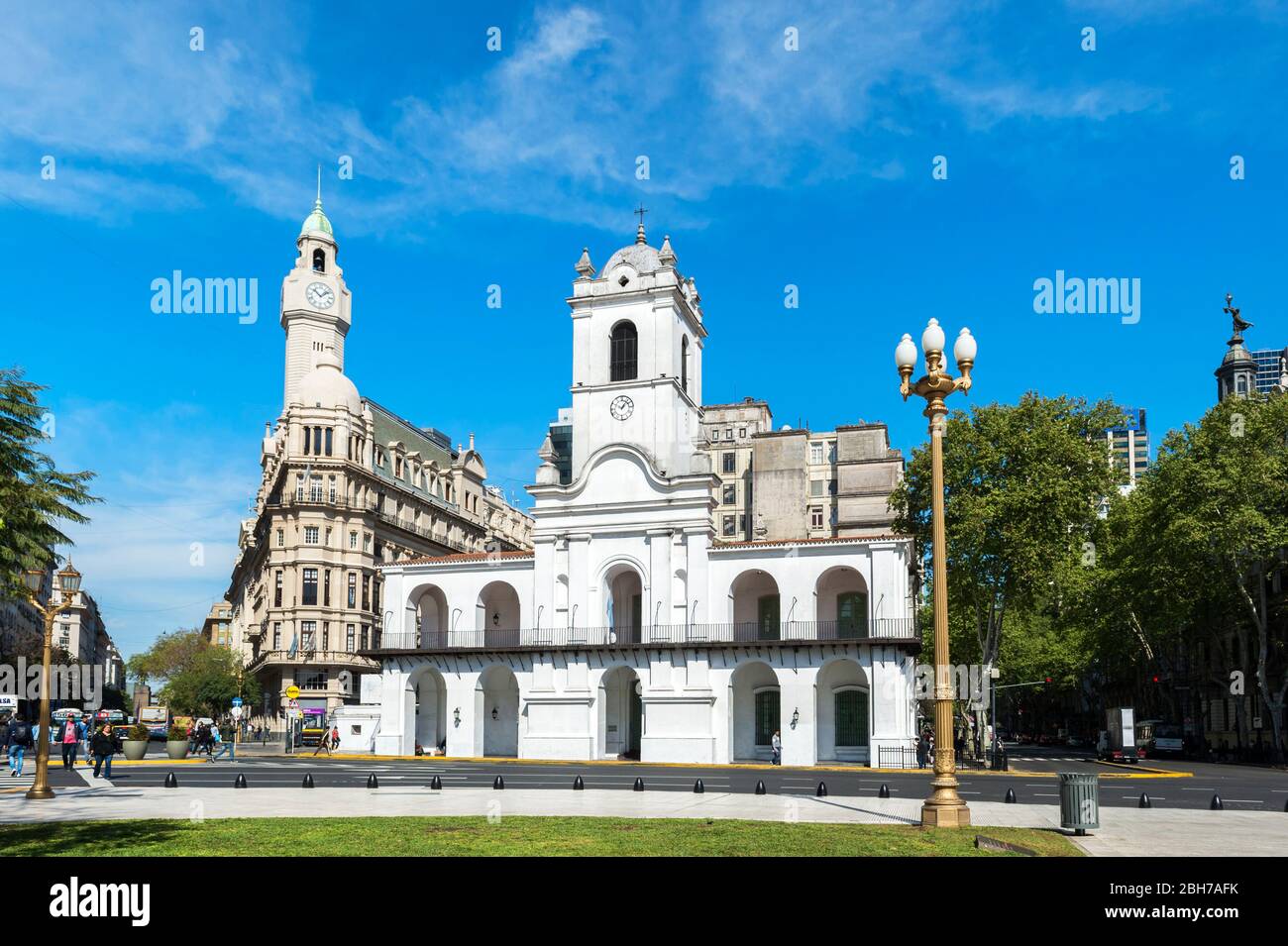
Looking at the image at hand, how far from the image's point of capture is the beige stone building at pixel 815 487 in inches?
3593

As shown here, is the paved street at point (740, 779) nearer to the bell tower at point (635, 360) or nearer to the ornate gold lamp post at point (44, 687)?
the ornate gold lamp post at point (44, 687)

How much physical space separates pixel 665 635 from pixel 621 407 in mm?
11263

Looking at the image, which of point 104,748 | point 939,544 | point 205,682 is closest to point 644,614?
point 104,748

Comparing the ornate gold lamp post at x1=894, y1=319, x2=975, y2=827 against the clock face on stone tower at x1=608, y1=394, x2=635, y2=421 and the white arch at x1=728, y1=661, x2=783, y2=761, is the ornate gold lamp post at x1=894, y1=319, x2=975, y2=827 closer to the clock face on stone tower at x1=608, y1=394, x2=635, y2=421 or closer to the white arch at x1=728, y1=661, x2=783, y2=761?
the white arch at x1=728, y1=661, x2=783, y2=761

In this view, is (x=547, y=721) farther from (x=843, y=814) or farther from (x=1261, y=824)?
(x=1261, y=824)

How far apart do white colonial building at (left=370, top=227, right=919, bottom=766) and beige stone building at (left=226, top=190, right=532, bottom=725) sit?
53.9 feet

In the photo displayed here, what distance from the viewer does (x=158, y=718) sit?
3378 inches

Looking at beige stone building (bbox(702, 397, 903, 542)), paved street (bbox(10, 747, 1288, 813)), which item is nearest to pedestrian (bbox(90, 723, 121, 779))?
paved street (bbox(10, 747, 1288, 813))

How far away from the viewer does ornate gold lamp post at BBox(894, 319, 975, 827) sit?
19.8 m

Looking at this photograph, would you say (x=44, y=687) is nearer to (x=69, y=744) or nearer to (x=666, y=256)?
(x=69, y=744)

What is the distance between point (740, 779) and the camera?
120ft
